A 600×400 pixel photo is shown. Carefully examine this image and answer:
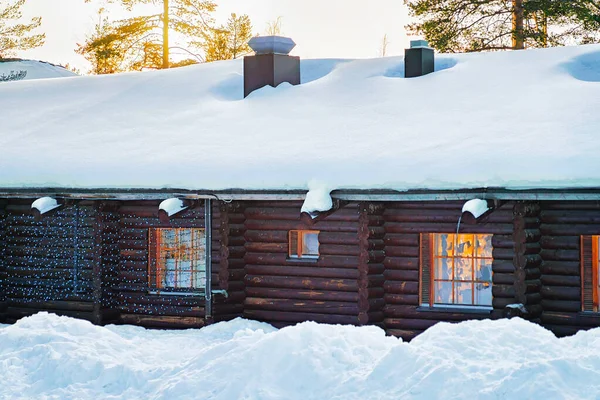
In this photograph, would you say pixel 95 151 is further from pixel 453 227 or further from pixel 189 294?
pixel 453 227

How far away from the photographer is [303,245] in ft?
57.9

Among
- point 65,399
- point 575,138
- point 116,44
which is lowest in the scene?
point 65,399

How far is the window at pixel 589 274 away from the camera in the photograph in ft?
50.9

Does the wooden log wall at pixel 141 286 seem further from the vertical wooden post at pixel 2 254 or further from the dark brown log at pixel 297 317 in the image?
the vertical wooden post at pixel 2 254

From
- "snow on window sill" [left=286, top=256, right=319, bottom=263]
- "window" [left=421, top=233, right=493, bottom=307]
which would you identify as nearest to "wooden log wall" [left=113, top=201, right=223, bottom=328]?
"snow on window sill" [left=286, top=256, right=319, bottom=263]

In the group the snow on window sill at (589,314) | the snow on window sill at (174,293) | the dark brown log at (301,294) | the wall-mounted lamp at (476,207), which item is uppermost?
the wall-mounted lamp at (476,207)

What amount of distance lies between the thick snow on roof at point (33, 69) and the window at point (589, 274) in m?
28.0

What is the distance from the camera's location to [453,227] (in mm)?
16203

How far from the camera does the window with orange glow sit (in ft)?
54.1

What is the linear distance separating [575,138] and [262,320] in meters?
5.71

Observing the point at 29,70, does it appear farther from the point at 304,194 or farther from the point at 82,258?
the point at 304,194

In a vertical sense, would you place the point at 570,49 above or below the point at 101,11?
below

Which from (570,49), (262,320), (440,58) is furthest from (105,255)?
(570,49)

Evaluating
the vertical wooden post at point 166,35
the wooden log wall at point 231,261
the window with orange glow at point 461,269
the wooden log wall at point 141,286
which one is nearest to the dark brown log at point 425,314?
the window with orange glow at point 461,269
